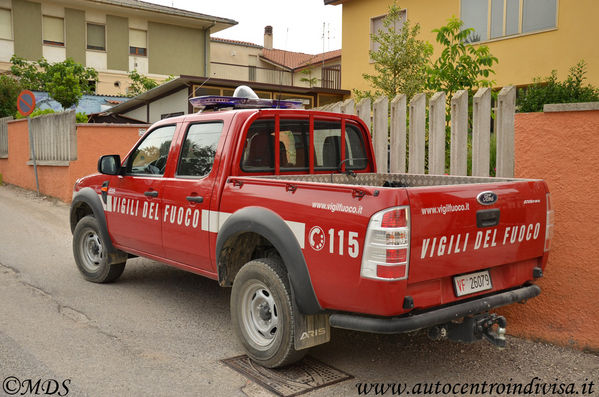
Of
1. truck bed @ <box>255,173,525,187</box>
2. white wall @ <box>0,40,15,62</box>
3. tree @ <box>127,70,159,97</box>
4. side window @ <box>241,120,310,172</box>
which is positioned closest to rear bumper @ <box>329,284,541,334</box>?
truck bed @ <box>255,173,525,187</box>

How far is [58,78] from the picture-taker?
2198 centimetres

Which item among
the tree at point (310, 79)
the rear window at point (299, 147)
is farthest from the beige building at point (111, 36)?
the rear window at point (299, 147)

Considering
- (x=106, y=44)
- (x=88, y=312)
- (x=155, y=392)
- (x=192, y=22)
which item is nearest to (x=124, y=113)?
(x=106, y=44)

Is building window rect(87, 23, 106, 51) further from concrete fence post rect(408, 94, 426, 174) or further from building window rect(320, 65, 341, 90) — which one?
concrete fence post rect(408, 94, 426, 174)

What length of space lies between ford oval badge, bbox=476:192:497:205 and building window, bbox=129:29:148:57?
99.6 ft

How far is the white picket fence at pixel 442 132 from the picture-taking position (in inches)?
204

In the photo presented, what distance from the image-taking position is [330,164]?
17.8 ft

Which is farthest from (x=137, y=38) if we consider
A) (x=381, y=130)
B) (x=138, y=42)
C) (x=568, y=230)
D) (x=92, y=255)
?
(x=568, y=230)

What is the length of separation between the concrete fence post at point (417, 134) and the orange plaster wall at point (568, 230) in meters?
1.23

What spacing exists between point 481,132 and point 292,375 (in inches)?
116

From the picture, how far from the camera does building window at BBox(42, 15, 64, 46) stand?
94.1 ft

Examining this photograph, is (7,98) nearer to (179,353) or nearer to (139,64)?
(139,64)

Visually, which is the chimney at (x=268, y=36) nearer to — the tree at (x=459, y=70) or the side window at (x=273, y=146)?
the tree at (x=459, y=70)

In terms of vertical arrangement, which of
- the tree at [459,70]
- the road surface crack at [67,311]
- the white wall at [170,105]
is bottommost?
the road surface crack at [67,311]
